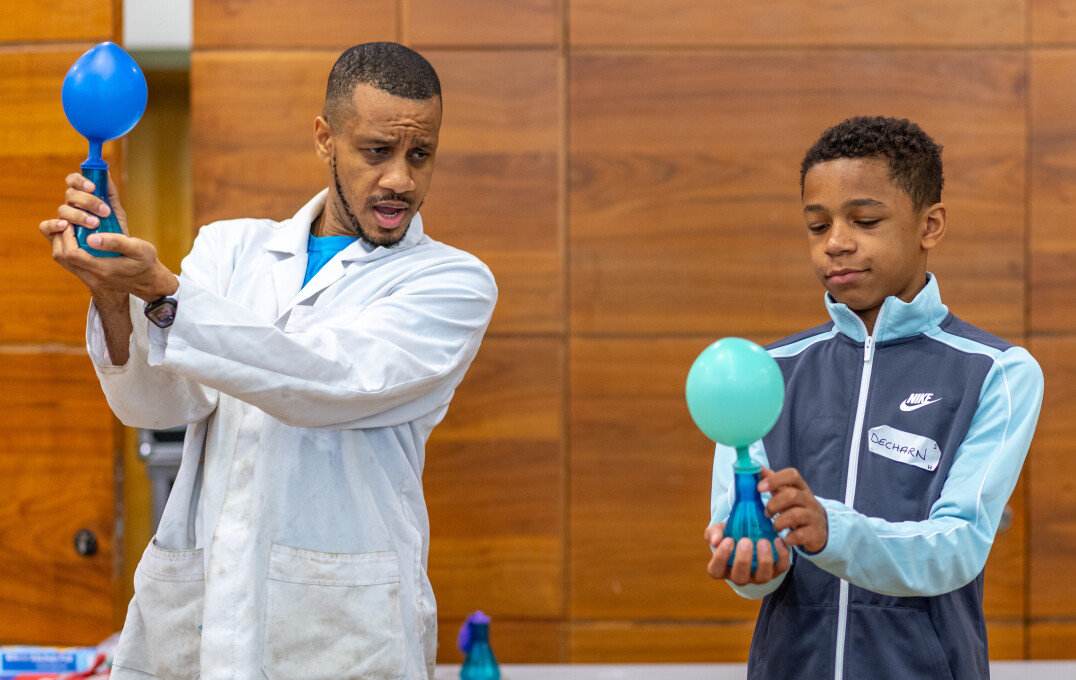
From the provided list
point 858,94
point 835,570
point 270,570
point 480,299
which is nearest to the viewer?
point 835,570

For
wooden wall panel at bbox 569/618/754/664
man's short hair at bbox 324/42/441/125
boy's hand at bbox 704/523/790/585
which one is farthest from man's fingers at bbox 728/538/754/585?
wooden wall panel at bbox 569/618/754/664

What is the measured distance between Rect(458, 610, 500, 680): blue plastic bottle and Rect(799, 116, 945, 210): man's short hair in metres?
1.38

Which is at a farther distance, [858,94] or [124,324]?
[858,94]

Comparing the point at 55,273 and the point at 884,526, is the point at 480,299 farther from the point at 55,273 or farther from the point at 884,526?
the point at 55,273

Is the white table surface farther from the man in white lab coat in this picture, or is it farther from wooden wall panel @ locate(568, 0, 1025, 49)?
wooden wall panel @ locate(568, 0, 1025, 49)

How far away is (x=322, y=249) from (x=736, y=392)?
87 centimetres

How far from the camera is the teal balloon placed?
3.60 ft

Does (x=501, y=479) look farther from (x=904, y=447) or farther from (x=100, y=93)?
(x=100, y=93)

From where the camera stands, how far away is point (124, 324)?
4.20ft

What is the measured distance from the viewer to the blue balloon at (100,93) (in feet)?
4.01

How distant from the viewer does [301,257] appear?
5.27 feet

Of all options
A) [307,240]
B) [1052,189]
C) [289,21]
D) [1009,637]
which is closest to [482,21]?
[289,21]

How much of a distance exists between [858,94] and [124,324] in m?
2.18

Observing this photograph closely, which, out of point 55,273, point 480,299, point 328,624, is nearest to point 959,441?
point 480,299
